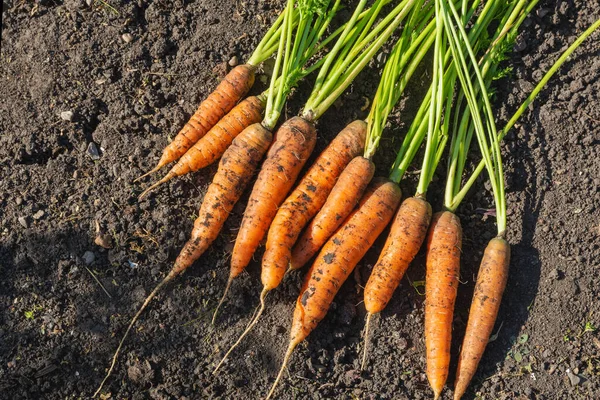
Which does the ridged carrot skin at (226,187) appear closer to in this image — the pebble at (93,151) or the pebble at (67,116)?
the pebble at (93,151)

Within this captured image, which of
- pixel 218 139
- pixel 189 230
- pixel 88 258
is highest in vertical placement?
pixel 218 139

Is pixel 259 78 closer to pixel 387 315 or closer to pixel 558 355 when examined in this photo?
pixel 387 315

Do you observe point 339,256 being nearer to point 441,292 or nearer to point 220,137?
point 441,292

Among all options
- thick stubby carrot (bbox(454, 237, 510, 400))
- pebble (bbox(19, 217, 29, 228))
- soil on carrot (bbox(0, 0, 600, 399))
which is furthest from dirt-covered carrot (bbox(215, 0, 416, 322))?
pebble (bbox(19, 217, 29, 228))

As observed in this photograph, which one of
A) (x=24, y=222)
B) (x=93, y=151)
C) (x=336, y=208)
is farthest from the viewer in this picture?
(x=93, y=151)

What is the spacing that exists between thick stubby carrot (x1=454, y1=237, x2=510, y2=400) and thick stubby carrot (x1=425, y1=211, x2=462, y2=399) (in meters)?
0.10

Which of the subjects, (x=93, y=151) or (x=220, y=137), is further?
(x=93, y=151)

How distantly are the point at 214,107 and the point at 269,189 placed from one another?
0.65m

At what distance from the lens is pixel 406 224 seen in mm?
3398

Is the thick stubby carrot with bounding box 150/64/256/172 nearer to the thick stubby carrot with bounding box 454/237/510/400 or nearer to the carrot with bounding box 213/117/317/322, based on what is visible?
the carrot with bounding box 213/117/317/322

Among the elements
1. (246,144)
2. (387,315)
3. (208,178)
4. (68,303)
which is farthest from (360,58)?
(68,303)

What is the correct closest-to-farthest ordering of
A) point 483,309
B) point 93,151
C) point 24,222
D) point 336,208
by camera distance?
point 483,309
point 336,208
point 24,222
point 93,151

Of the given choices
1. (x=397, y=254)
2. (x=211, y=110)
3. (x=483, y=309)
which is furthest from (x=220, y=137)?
(x=483, y=309)

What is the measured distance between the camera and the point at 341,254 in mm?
3393
